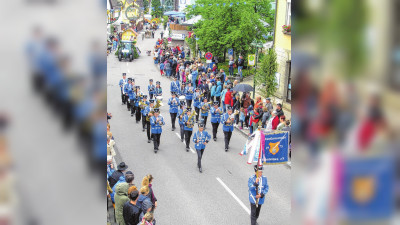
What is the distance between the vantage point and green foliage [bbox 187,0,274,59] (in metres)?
31.3

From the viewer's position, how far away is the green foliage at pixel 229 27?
3131cm

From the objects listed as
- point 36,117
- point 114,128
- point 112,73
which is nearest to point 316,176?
point 36,117

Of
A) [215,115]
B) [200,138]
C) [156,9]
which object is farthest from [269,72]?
[156,9]

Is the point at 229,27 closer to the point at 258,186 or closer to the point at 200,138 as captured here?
the point at 200,138

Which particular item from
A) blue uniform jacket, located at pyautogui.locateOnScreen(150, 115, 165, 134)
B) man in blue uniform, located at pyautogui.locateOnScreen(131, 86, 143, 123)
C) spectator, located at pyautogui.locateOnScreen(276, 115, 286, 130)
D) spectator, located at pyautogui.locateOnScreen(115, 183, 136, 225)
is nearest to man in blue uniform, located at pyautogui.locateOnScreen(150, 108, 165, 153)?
blue uniform jacket, located at pyautogui.locateOnScreen(150, 115, 165, 134)

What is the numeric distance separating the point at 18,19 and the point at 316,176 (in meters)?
1.06

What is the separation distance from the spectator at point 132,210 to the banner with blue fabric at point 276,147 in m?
2.76

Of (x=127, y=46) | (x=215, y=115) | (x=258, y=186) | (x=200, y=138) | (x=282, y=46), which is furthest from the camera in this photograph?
(x=127, y=46)

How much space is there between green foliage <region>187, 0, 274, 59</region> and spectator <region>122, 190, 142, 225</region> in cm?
2389

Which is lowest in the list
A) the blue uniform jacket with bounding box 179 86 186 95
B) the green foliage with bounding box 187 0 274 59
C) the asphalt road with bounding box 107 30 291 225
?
the asphalt road with bounding box 107 30 291 225

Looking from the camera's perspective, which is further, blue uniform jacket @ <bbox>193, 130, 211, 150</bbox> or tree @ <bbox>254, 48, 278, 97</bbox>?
tree @ <bbox>254, 48, 278, 97</bbox>

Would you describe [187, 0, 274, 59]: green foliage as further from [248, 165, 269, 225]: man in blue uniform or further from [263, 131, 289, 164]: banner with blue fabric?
[263, 131, 289, 164]: banner with blue fabric

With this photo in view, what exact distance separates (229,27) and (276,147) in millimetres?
24467

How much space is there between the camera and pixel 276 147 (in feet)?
29.3
